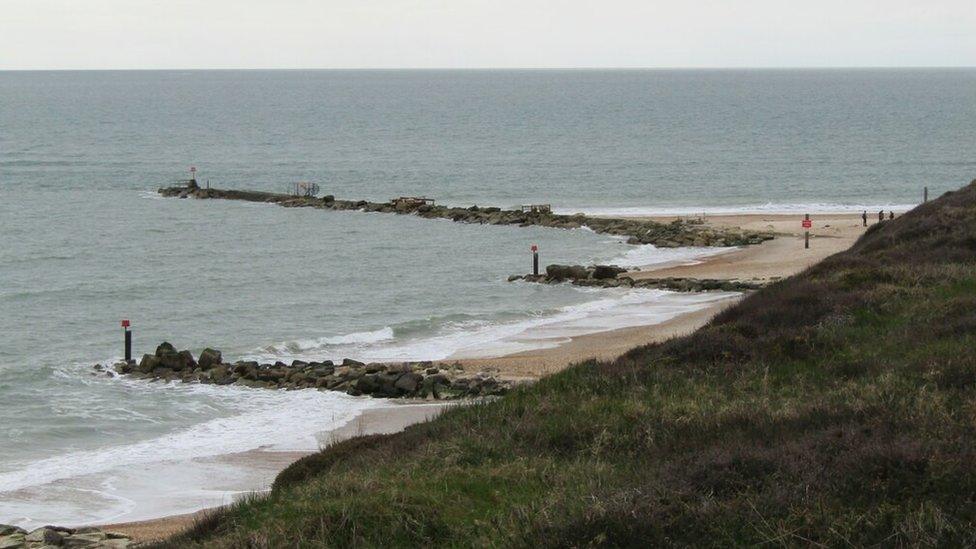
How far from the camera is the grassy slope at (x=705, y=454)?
10.1 metres

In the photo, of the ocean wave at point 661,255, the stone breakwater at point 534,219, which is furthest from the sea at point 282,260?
the stone breakwater at point 534,219

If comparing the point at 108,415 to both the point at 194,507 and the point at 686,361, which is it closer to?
the point at 194,507

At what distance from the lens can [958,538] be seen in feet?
30.1

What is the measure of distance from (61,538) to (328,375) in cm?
1271

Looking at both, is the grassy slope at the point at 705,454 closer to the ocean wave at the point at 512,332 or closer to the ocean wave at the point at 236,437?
the ocean wave at the point at 236,437

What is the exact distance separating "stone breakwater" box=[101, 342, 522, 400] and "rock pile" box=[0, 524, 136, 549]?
34.5 ft

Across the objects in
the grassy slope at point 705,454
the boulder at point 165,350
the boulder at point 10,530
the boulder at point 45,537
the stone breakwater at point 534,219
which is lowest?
the boulder at point 10,530

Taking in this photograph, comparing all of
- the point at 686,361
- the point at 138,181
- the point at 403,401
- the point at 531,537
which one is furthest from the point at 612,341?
the point at 138,181

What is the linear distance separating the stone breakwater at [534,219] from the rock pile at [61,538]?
3957 cm

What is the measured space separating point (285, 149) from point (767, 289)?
9913 centimetres

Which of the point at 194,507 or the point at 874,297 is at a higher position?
the point at 874,297

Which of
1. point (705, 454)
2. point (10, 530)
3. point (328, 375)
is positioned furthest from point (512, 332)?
point (705, 454)

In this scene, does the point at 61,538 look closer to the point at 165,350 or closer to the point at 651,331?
the point at 165,350

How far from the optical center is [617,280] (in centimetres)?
4475
